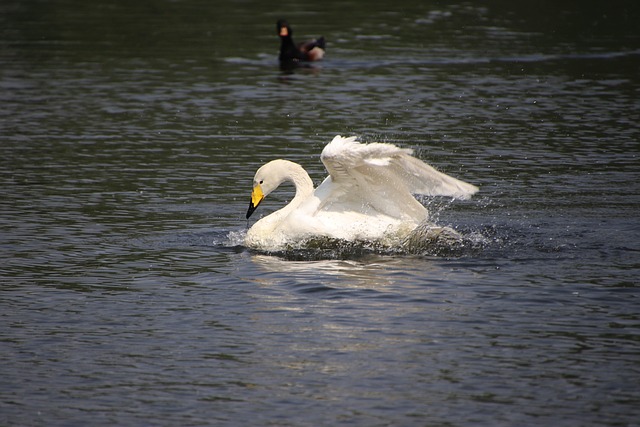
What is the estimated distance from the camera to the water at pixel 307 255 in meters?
7.79

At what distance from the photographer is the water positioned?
25.6ft

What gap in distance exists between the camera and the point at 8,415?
7.50 metres

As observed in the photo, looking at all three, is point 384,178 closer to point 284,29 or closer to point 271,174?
point 271,174

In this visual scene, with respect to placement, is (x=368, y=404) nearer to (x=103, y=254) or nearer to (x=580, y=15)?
(x=103, y=254)

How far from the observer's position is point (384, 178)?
38.4ft

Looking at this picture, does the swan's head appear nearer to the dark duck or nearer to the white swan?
the white swan

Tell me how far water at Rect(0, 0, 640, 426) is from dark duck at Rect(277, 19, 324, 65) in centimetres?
43

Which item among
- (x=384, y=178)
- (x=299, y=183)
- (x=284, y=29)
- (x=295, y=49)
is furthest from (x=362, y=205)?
(x=295, y=49)

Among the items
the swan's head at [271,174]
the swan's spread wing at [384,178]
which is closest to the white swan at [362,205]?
the swan's spread wing at [384,178]

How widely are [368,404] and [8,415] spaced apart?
2.37m

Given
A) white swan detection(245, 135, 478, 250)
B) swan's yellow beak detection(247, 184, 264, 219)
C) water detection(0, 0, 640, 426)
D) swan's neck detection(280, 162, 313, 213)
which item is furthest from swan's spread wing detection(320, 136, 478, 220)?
swan's yellow beak detection(247, 184, 264, 219)

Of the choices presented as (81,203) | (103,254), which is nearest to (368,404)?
(103,254)

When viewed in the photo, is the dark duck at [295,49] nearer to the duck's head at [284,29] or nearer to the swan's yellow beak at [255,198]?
the duck's head at [284,29]

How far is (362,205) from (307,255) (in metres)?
0.87
